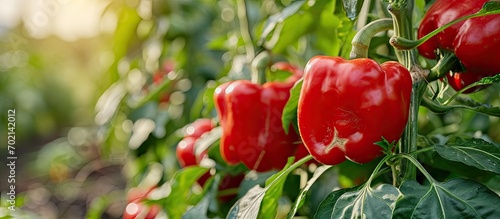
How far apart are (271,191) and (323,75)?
0.21m

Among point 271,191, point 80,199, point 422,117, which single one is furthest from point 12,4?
point 271,191

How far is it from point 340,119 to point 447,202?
184mm

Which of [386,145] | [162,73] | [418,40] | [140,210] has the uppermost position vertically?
[162,73]

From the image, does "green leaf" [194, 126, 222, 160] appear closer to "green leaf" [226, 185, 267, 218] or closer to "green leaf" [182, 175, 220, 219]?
"green leaf" [182, 175, 220, 219]

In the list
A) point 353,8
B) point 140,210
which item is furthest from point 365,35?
point 140,210

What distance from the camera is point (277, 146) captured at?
1.18 meters

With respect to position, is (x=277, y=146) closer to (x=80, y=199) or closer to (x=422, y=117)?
(x=422, y=117)

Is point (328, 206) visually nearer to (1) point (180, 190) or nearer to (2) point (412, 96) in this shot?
(2) point (412, 96)

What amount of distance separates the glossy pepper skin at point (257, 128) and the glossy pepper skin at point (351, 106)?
27 centimetres

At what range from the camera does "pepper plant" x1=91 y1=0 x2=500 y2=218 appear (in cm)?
82

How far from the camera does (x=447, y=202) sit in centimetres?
77

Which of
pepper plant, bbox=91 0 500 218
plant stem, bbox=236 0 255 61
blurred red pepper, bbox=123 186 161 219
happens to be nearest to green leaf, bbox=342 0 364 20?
pepper plant, bbox=91 0 500 218

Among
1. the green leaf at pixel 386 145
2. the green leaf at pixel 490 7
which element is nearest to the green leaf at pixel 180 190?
the green leaf at pixel 386 145

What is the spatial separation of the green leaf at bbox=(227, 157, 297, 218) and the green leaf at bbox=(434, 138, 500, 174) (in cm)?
22
